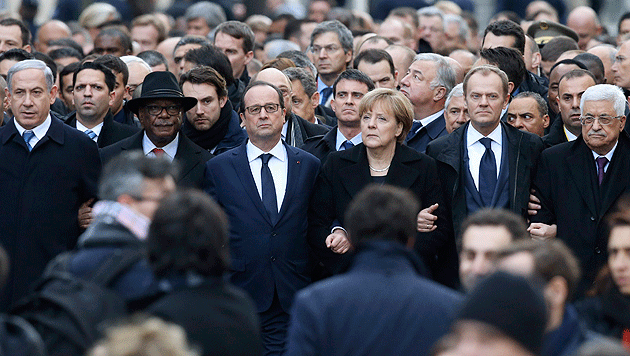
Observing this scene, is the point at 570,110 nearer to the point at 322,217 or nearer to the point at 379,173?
the point at 379,173

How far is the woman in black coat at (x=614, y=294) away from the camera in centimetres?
505

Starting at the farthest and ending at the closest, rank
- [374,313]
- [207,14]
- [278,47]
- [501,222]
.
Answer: [207,14] < [278,47] < [501,222] < [374,313]

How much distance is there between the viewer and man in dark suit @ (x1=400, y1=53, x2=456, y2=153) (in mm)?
9397

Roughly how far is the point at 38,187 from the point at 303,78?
2.99 m

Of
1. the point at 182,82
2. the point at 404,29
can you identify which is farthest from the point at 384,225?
the point at 404,29

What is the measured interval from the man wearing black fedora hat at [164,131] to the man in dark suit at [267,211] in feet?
0.76

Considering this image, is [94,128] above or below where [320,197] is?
above

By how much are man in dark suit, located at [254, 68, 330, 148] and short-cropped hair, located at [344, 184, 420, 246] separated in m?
4.31

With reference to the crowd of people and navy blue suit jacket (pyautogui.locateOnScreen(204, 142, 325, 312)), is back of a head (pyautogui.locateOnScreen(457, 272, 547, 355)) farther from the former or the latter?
navy blue suit jacket (pyautogui.locateOnScreen(204, 142, 325, 312))

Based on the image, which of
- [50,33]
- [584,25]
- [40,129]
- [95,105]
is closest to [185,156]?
[40,129]

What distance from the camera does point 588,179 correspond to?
7832mm

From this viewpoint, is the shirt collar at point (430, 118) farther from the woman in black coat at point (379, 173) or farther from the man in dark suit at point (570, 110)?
the woman in black coat at point (379, 173)

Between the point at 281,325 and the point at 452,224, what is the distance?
146 centimetres

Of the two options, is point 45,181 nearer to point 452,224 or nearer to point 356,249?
point 452,224
